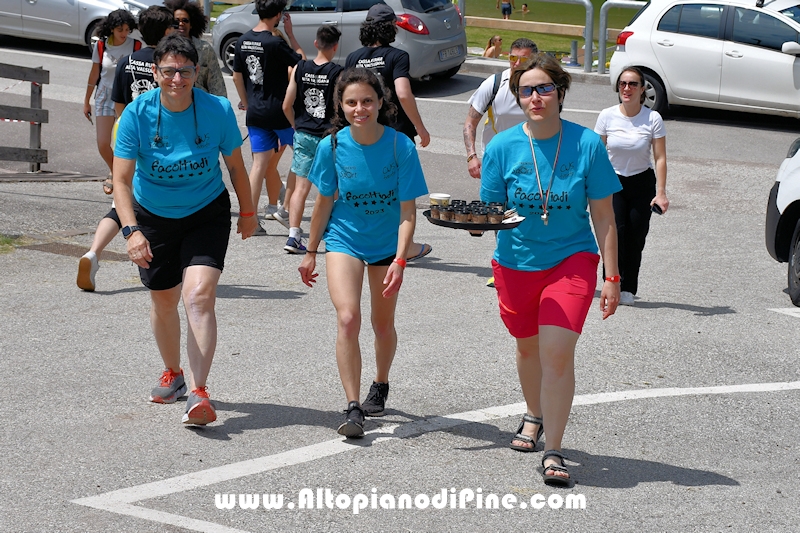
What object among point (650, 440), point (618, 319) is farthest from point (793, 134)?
point (650, 440)

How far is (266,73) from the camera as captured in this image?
10039mm

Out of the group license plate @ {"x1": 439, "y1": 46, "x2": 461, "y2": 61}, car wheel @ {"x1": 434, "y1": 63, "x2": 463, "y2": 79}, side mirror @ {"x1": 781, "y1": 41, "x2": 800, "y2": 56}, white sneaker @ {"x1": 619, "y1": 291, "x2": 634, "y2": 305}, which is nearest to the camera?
white sneaker @ {"x1": 619, "y1": 291, "x2": 634, "y2": 305}

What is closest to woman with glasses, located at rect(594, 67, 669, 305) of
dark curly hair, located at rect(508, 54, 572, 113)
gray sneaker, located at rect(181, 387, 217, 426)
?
dark curly hair, located at rect(508, 54, 572, 113)

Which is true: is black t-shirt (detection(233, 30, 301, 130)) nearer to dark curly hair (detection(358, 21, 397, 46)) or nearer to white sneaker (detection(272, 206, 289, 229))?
white sneaker (detection(272, 206, 289, 229))

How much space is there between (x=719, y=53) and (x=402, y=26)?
4.78 metres

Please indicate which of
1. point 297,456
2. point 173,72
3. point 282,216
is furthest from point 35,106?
point 297,456

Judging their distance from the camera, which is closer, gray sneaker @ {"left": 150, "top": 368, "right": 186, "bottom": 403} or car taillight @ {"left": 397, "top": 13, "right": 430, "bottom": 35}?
gray sneaker @ {"left": 150, "top": 368, "right": 186, "bottom": 403}

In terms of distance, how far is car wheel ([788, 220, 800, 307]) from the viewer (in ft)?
28.5

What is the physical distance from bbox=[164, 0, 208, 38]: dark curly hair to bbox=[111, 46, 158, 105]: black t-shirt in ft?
2.70

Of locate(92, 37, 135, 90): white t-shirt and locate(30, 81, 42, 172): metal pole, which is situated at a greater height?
locate(92, 37, 135, 90): white t-shirt

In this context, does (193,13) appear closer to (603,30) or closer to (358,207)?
(358,207)

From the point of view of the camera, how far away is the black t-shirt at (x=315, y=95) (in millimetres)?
9164

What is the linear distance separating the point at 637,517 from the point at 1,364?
12.4ft

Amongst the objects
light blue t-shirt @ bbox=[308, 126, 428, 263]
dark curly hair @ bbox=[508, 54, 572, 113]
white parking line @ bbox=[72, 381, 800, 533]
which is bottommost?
white parking line @ bbox=[72, 381, 800, 533]
